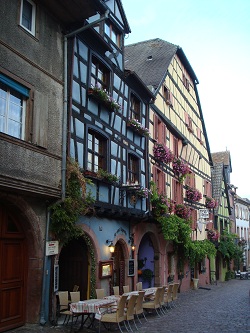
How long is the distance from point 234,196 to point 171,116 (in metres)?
23.8

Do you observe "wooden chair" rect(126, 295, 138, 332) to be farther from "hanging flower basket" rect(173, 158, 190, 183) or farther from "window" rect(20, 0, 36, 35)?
"hanging flower basket" rect(173, 158, 190, 183)

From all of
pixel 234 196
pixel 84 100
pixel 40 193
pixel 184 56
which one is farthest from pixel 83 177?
pixel 234 196

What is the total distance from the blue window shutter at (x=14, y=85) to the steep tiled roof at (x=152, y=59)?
35.6ft

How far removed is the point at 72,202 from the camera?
1066cm

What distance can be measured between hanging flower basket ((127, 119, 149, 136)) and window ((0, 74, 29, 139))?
634cm

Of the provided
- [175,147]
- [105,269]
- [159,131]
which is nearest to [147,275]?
[105,269]

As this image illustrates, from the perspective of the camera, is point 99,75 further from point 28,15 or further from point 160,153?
point 160,153

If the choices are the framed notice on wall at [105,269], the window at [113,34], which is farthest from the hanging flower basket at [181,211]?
the window at [113,34]

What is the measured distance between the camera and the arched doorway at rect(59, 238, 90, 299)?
12.9 m

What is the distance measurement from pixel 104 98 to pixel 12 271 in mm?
6129

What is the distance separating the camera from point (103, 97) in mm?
13156

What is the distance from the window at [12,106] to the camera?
9.04 m

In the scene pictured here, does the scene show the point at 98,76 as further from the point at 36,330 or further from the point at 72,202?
the point at 36,330

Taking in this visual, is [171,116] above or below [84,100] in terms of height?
above
